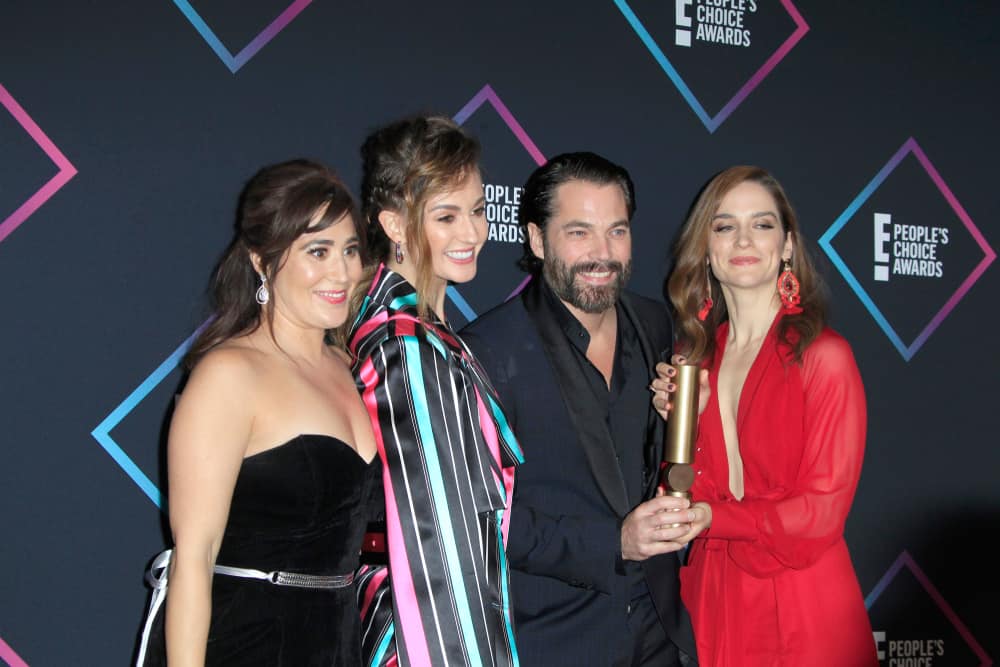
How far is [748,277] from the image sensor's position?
2496 millimetres

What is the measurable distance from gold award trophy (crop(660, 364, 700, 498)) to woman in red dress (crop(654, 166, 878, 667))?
0.09m

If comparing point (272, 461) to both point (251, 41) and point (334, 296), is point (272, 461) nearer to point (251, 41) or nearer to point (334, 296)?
point (334, 296)

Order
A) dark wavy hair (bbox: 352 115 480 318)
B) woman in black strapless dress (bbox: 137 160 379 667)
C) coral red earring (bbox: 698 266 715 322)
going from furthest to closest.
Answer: coral red earring (bbox: 698 266 715 322) → dark wavy hair (bbox: 352 115 480 318) → woman in black strapless dress (bbox: 137 160 379 667)

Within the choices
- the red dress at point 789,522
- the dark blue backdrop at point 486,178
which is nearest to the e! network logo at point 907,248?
the dark blue backdrop at point 486,178

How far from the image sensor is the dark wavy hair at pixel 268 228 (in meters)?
1.89

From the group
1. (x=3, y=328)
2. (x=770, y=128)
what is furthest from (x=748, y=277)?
(x=3, y=328)

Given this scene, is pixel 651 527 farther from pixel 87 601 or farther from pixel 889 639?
pixel 889 639

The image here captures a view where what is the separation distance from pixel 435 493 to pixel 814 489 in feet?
3.32

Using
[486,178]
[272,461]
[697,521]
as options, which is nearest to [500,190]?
[486,178]

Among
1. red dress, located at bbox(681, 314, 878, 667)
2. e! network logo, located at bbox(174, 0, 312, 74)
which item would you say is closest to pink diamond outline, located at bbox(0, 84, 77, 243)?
e! network logo, located at bbox(174, 0, 312, 74)

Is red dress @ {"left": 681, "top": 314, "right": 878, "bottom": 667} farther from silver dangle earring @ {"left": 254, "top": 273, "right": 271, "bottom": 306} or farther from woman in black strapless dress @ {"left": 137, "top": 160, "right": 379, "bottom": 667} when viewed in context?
silver dangle earring @ {"left": 254, "top": 273, "right": 271, "bottom": 306}

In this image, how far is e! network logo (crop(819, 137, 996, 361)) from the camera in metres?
3.51

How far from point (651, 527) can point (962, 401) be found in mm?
2138

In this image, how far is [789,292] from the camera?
2.52 metres
